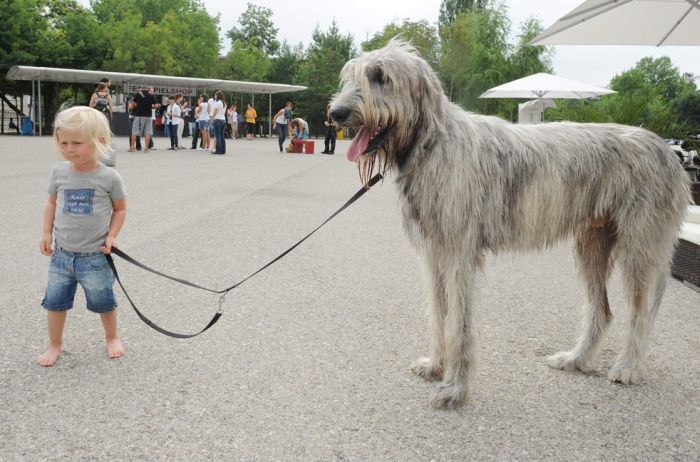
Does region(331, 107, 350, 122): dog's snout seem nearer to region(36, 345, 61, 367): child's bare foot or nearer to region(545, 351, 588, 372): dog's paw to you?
region(545, 351, 588, 372): dog's paw

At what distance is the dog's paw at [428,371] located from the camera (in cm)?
377

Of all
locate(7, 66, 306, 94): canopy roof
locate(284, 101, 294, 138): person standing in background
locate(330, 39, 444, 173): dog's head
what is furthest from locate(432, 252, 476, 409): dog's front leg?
locate(7, 66, 306, 94): canopy roof

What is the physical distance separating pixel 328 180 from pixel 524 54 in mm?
34654

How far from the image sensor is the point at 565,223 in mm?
3729

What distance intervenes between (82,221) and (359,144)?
5.74 ft

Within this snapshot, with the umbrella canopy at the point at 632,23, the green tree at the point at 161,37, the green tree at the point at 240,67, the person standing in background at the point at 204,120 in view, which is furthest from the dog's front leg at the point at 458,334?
the green tree at the point at 240,67

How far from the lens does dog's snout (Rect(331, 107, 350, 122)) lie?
3.13 metres

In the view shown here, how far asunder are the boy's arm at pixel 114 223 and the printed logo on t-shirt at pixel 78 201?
0.16 m

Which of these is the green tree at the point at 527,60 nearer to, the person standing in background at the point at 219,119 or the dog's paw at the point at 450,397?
the person standing in background at the point at 219,119

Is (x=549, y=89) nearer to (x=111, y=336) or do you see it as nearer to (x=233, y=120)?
(x=111, y=336)

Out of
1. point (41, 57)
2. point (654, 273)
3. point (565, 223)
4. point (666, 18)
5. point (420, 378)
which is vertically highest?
point (41, 57)

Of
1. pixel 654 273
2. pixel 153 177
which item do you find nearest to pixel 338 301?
pixel 654 273

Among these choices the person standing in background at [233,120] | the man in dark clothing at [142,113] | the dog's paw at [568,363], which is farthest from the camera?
the person standing in background at [233,120]

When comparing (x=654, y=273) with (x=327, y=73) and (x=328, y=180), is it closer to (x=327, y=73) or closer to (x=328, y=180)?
(x=328, y=180)
